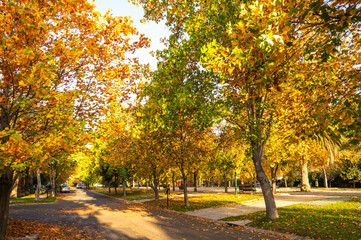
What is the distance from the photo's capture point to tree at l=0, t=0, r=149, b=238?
18.4 ft

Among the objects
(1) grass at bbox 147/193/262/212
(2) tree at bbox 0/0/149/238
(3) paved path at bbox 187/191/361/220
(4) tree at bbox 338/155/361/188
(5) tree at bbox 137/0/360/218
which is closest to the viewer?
(5) tree at bbox 137/0/360/218

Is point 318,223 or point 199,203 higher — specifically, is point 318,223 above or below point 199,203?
above

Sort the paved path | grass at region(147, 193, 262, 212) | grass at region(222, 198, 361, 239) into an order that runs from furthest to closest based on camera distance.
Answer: grass at region(147, 193, 262, 212) → the paved path → grass at region(222, 198, 361, 239)

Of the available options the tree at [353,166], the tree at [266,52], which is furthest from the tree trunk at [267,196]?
the tree at [353,166]

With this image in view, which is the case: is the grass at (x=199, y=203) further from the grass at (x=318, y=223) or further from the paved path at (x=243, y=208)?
the grass at (x=318, y=223)

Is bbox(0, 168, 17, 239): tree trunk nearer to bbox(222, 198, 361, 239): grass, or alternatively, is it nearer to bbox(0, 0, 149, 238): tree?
bbox(0, 0, 149, 238): tree

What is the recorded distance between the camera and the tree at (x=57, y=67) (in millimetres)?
5605

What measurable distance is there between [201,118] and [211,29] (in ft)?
12.6

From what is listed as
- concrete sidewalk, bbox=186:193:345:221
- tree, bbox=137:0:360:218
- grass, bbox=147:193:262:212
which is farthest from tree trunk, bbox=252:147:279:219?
grass, bbox=147:193:262:212

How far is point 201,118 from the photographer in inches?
360

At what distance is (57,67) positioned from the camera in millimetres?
6957

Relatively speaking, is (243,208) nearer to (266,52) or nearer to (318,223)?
(318,223)

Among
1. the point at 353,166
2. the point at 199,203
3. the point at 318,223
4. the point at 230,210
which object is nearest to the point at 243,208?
the point at 230,210

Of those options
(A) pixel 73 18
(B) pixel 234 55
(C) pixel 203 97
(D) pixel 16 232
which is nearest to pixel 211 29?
(C) pixel 203 97
